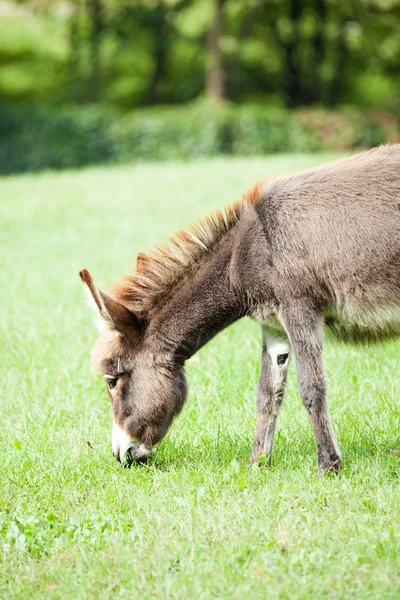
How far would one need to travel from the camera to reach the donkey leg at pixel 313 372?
4.76 meters

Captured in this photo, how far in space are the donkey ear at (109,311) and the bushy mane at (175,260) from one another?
12 cm

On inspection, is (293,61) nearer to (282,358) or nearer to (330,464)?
(282,358)

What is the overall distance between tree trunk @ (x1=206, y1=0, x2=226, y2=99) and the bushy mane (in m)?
23.2

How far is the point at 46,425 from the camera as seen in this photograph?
602 centimetres

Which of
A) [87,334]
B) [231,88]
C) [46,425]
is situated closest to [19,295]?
[87,334]

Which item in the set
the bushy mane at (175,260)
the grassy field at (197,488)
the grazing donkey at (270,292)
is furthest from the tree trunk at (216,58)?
the grazing donkey at (270,292)

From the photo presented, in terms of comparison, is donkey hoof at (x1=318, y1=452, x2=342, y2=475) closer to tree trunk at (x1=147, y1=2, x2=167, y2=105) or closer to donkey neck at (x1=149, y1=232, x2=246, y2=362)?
donkey neck at (x1=149, y1=232, x2=246, y2=362)

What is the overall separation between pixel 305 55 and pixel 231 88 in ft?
13.7

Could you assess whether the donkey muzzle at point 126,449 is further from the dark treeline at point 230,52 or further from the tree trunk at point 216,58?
the dark treeline at point 230,52

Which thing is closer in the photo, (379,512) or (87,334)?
(379,512)

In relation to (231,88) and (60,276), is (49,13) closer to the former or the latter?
(231,88)

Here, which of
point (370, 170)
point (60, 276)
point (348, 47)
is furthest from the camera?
point (348, 47)

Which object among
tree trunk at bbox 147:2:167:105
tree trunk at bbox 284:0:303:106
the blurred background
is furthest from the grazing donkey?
tree trunk at bbox 284:0:303:106

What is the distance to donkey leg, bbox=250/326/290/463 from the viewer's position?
5.21 meters
